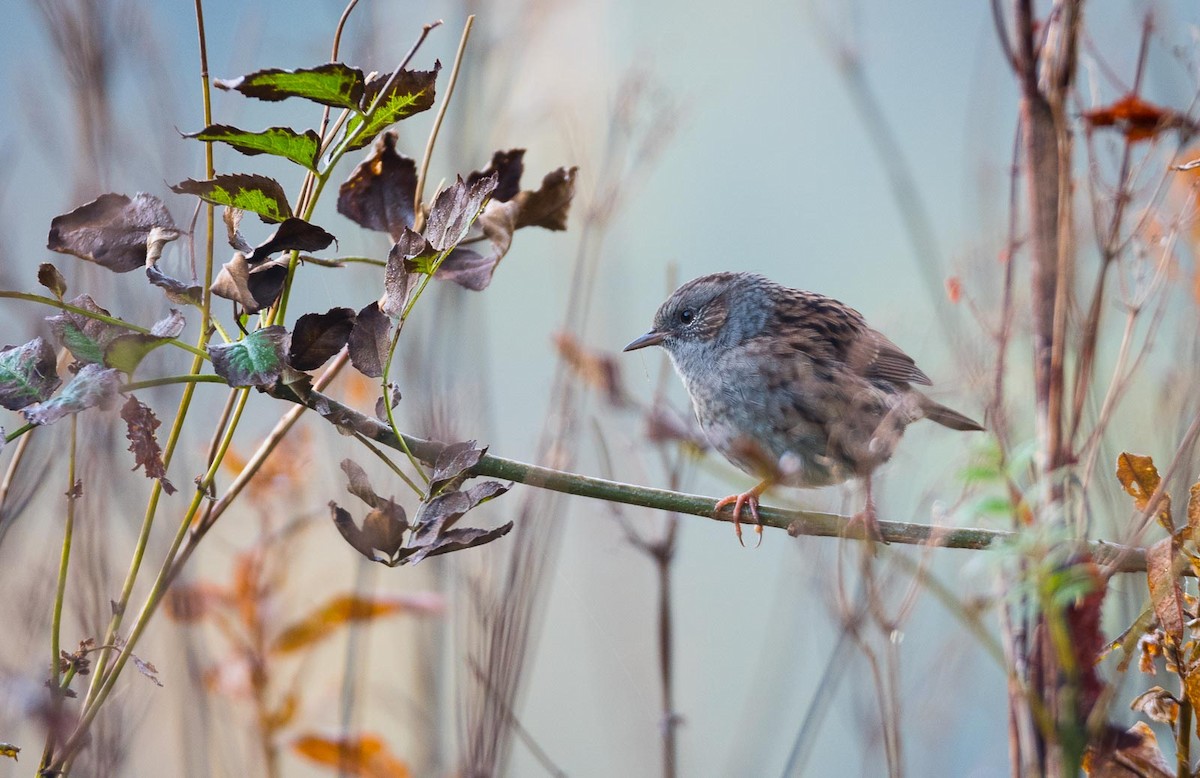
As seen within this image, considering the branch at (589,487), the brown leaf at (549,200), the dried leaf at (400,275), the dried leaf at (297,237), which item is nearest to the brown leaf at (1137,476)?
the branch at (589,487)

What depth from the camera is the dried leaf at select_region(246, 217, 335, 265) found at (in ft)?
3.63

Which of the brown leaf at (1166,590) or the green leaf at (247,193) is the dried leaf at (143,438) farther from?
the brown leaf at (1166,590)

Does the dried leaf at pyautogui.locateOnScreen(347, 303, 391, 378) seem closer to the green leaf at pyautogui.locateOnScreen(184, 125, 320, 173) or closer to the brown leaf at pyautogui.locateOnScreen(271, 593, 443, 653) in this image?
the green leaf at pyautogui.locateOnScreen(184, 125, 320, 173)

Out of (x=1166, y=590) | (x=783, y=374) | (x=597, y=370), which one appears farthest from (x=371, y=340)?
(x=783, y=374)

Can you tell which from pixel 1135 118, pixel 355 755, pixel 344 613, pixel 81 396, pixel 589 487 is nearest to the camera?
pixel 81 396

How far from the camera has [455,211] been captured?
1.16m

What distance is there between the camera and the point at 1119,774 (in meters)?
1.15

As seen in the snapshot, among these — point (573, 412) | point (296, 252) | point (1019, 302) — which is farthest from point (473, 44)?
point (296, 252)

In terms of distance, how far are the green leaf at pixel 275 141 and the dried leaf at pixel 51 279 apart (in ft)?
0.77

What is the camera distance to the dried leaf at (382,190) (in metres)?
1.41

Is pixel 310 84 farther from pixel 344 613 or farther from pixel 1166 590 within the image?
pixel 344 613

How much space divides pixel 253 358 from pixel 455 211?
0.26 metres

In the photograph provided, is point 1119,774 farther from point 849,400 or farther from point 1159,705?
point 849,400

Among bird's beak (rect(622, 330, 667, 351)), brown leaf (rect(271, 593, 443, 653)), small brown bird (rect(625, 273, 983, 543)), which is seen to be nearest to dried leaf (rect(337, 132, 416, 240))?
brown leaf (rect(271, 593, 443, 653))
